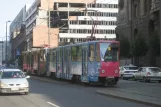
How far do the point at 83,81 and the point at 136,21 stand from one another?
41.4 meters

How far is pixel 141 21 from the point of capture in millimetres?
68312

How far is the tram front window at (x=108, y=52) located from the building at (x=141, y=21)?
27845 mm

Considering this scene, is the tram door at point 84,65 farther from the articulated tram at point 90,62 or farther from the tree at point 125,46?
the tree at point 125,46

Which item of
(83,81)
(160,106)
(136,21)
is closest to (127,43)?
(136,21)

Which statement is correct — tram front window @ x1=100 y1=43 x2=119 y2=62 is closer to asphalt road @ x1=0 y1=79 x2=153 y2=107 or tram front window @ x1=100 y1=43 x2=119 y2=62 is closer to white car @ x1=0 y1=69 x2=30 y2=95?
asphalt road @ x1=0 y1=79 x2=153 y2=107

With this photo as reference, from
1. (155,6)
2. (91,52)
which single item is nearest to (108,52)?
(91,52)

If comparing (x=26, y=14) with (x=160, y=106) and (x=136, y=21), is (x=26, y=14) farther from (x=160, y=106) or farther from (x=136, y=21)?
(x=160, y=106)

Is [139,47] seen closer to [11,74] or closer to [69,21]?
[11,74]

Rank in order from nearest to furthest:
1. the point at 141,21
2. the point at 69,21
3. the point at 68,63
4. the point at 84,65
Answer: the point at 84,65, the point at 68,63, the point at 141,21, the point at 69,21

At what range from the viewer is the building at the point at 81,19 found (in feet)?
468

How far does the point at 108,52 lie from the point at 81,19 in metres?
113

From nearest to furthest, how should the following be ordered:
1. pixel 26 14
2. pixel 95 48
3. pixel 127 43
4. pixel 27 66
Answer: pixel 95 48
pixel 27 66
pixel 127 43
pixel 26 14

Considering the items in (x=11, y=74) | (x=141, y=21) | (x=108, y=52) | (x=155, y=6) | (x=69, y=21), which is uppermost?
(x=69, y=21)

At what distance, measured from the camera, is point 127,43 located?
69125 millimetres
